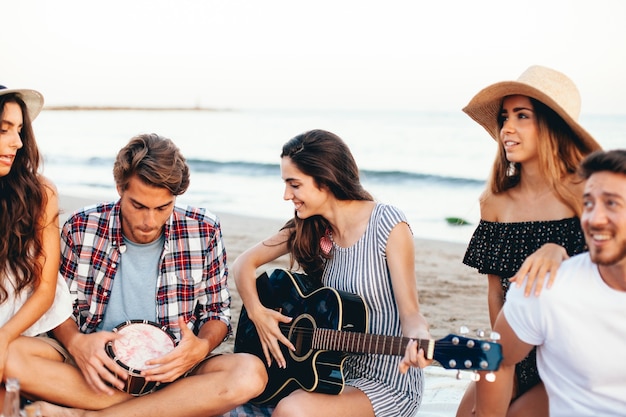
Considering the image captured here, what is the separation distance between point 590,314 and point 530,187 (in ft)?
3.32

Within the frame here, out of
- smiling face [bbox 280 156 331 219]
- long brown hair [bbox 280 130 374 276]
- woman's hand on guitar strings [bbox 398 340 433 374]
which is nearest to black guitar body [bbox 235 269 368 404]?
long brown hair [bbox 280 130 374 276]

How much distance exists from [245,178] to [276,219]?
21.5ft

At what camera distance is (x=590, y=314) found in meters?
2.30

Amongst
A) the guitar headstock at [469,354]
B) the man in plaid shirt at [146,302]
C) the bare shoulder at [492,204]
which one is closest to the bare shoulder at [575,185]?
the bare shoulder at [492,204]

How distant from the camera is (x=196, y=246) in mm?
3479

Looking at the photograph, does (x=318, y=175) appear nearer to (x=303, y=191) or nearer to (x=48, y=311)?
(x=303, y=191)

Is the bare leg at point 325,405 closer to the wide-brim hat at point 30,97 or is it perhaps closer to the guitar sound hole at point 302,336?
the guitar sound hole at point 302,336

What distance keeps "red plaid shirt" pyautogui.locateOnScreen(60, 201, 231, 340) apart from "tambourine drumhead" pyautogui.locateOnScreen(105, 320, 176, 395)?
0.15 m

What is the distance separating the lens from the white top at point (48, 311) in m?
3.17

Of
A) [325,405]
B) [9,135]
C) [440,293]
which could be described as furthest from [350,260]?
[440,293]

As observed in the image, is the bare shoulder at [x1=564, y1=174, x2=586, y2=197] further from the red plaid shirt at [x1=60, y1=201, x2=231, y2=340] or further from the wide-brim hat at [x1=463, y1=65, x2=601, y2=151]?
the red plaid shirt at [x1=60, y1=201, x2=231, y2=340]

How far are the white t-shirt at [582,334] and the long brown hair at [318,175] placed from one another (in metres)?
1.23

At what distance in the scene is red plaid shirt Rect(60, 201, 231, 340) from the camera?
340cm

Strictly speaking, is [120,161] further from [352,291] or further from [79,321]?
[352,291]
